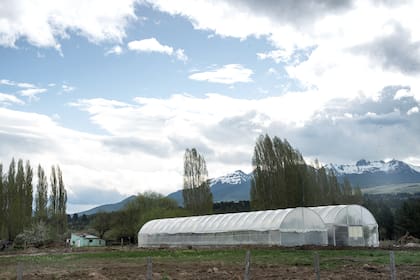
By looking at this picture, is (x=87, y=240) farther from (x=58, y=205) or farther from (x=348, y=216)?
(x=348, y=216)

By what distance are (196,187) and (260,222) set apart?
29.2 m

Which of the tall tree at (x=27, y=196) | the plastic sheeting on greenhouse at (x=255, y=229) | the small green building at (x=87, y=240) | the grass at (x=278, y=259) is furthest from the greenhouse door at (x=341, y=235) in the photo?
the small green building at (x=87, y=240)

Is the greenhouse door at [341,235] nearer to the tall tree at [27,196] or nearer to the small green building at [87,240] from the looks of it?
the tall tree at [27,196]

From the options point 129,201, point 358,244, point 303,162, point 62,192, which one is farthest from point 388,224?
point 62,192

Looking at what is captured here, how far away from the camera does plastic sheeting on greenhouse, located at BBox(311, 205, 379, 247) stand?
43.8m

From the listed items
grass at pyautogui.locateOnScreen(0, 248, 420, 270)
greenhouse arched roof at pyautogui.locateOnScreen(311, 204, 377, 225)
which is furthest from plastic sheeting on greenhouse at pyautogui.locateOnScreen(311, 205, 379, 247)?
grass at pyautogui.locateOnScreen(0, 248, 420, 270)

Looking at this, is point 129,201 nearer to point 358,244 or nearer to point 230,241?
point 230,241

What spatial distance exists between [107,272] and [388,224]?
2570 inches

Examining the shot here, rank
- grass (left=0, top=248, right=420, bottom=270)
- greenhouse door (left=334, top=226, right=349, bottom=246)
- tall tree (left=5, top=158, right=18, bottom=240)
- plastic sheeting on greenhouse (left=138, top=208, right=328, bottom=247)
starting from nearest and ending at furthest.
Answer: grass (left=0, top=248, right=420, bottom=270) → plastic sheeting on greenhouse (left=138, top=208, right=328, bottom=247) → greenhouse door (left=334, top=226, right=349, bottom=246) → tall tree (left=5, top=158, right=18, bottom=240)

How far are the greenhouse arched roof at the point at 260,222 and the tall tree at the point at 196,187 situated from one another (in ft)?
45.9

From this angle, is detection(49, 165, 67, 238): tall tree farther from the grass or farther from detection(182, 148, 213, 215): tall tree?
the grass

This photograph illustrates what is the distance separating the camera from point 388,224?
77625 millimetres

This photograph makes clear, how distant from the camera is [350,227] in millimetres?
44062

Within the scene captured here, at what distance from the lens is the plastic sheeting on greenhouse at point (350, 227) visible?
43.8m
